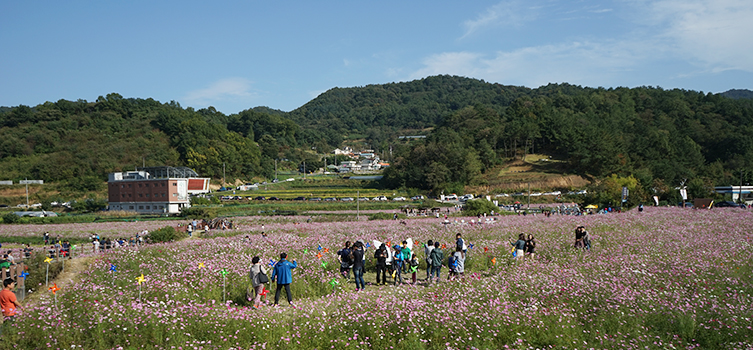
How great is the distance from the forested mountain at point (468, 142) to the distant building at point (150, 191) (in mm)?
28856

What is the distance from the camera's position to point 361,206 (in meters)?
60.3

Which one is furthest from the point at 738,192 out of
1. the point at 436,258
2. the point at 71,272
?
the point at 71,272

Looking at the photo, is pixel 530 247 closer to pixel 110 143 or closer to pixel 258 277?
pixel 258 277

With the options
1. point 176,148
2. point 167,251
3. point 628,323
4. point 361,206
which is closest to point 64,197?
point 176,148

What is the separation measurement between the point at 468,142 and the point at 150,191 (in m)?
60.4

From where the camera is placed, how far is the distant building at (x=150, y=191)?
205 feet

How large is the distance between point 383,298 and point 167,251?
11307mm

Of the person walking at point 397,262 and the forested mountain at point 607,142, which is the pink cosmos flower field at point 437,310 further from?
the forested mountain at point 607,142

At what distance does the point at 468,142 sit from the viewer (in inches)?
3863

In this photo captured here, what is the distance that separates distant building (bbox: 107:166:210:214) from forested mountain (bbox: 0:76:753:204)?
28856mm

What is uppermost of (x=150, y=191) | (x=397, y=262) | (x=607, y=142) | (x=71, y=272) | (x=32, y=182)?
(x=607, y=142)

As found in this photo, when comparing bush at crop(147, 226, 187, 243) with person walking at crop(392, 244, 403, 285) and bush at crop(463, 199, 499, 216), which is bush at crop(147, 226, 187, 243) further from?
bush at crop(463, 199, 499, 216)

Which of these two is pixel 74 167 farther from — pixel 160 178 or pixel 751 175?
pixel 751 175

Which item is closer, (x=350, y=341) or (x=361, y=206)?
(x=350, y=341)
